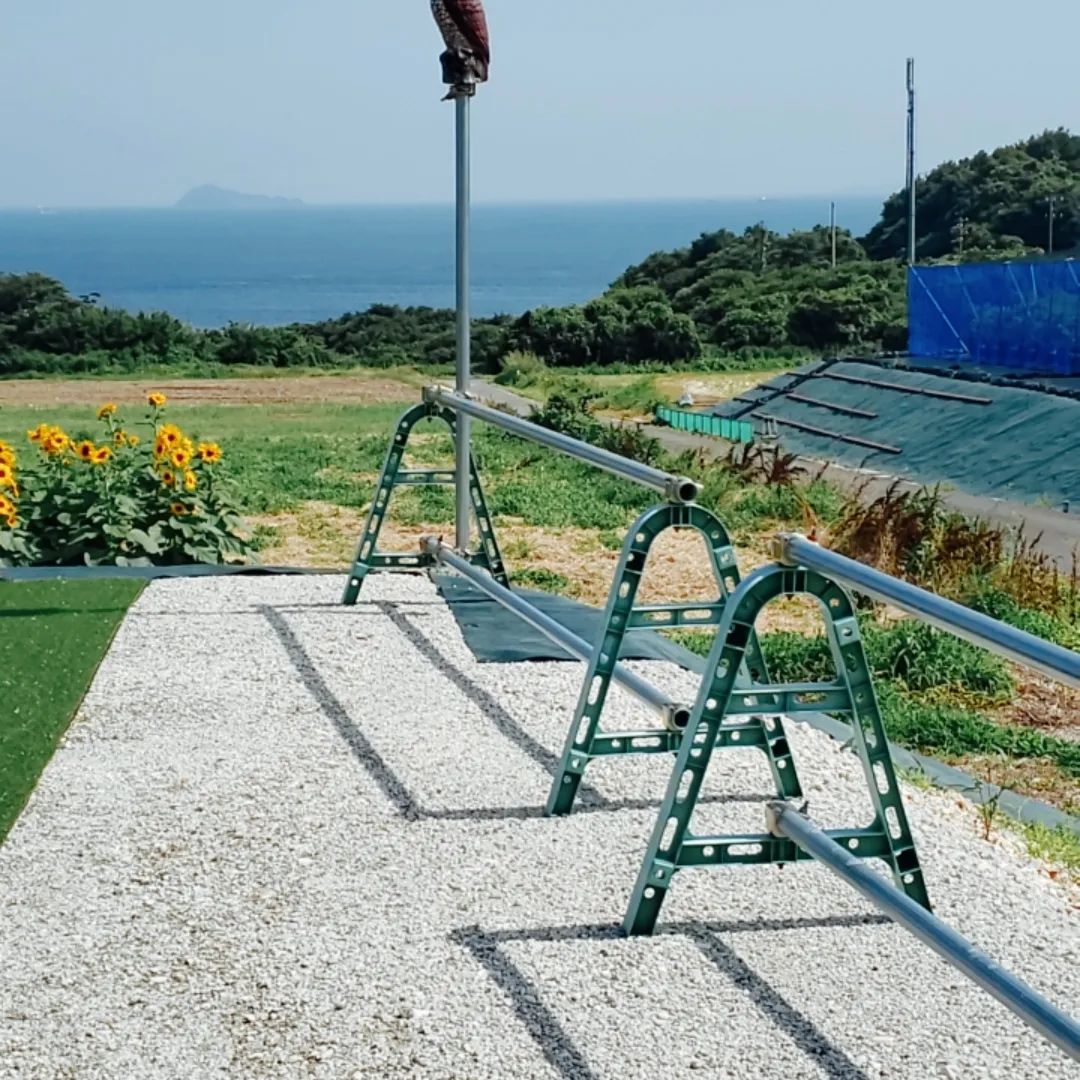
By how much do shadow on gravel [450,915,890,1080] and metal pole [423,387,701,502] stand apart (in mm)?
1011

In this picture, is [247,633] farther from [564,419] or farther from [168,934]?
[564,419]

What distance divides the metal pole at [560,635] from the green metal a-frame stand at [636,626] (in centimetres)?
4

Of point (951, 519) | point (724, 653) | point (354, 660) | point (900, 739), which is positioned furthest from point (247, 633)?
point (951, 519)

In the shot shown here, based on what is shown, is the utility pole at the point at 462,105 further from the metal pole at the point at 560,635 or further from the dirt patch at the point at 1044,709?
the dirt patch at the point at 1044,709

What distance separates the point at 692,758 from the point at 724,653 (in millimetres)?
234

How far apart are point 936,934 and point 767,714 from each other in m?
0.68

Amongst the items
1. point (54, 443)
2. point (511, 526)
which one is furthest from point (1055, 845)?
point (511, 526)

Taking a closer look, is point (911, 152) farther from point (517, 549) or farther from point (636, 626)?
point (636, 626)

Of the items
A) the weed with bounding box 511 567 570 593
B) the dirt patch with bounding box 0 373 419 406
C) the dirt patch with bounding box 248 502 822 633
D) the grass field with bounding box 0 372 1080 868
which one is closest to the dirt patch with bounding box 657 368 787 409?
the dirt patch with bounding box 0 373 419 406

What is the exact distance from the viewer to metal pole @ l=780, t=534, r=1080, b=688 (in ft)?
8.76

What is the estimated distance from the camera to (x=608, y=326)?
1666 inches

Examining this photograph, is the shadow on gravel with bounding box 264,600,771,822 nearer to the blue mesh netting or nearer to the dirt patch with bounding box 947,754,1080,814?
the dirt patch with bounding box 947,754,1080,814

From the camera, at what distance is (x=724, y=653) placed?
364 cm

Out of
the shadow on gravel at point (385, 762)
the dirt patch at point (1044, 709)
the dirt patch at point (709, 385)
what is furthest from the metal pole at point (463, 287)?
the dirt patch at point (709, 385)
